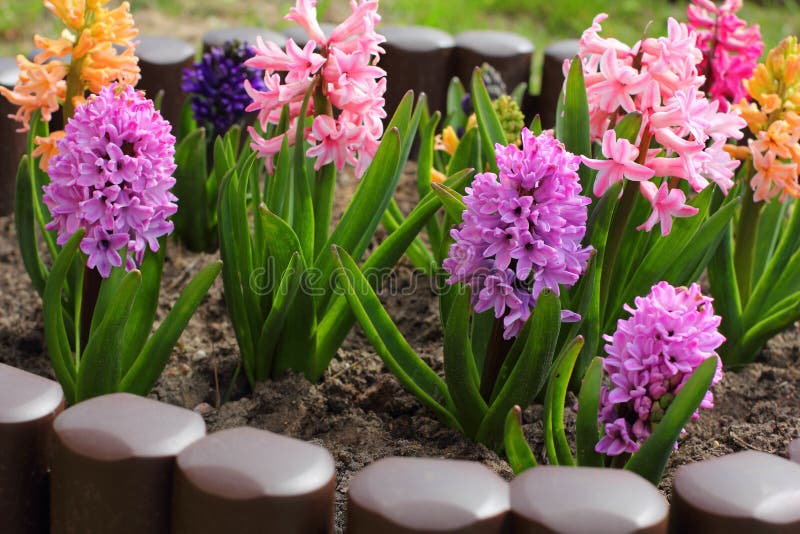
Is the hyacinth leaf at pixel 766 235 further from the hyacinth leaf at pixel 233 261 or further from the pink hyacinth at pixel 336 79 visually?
the hyacinth leaf at pixel 233 261

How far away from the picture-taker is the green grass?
4629mm

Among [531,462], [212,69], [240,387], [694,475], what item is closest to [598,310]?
[531,462]

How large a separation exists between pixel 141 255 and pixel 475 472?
77 cm

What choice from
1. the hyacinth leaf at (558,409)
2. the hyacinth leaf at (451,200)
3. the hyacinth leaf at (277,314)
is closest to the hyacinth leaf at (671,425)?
the hyacinth leaf at (558,409)

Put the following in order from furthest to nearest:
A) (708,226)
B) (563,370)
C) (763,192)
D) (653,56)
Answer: (763,192)
(708,226)
(653,56)
(563,370)

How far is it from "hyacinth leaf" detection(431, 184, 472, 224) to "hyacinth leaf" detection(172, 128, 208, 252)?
2.24ft

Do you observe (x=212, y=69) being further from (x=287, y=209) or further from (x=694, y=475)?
(x=694, y=475)

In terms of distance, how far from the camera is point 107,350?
69.4 inches

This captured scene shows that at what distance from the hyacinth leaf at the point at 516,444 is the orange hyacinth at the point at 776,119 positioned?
0.75m

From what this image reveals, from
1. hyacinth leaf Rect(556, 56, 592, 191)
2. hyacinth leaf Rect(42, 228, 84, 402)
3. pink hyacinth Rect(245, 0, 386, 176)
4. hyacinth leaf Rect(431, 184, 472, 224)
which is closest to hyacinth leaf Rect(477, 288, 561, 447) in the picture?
hyacinth leaf Rect(431, 184, 472, 224)

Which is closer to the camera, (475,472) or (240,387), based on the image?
(475,472)

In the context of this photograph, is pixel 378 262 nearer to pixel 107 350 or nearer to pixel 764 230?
pixel 107 350

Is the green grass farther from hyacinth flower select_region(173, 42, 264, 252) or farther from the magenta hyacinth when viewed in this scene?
the magenta hyacinth

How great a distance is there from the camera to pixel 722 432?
1.98 metres
